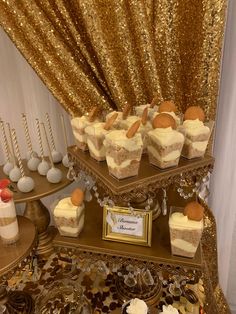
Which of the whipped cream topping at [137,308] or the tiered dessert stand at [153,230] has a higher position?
the tiered dessert stand at [153,230]

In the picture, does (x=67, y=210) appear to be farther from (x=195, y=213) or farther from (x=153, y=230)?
(x=195, y=213)

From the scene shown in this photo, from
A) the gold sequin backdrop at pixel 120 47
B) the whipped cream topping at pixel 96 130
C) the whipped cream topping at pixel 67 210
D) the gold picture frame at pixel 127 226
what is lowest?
the gold picture frame at pixel 127 226

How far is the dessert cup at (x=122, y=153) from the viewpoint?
2.73 feet

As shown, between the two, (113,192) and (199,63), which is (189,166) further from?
(199,63)

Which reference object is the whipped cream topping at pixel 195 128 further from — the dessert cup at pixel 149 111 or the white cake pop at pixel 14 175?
the white cake pop at pixel 14 175

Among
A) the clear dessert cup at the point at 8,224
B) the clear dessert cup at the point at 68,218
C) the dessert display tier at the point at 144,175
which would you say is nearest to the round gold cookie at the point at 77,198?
the clear dessert cup at the point at 68,218

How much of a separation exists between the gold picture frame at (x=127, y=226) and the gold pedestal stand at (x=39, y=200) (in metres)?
0.33

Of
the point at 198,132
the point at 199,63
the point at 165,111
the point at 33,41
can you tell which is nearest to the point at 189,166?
the point at 198,132

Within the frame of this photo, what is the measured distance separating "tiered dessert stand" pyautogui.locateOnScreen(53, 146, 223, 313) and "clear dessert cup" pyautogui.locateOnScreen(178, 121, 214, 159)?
2 centimetres

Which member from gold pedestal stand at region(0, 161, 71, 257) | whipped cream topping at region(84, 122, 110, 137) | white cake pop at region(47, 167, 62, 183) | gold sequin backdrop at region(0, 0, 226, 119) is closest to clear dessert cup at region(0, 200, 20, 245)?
gold pedestal stand at region(0, 161, 71, 257)

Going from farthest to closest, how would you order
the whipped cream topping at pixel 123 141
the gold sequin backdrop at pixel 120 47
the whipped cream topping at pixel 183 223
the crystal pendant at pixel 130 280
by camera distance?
the crystal pendant at pixel 130 280 → the gold sequin backdrop at pixel 120 47 → the whipped cream topping at pixel 183 223 → the whipped cream topping at pixel 123 141

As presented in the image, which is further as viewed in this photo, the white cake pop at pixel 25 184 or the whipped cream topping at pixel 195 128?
the white cake pop at pixel 25 184

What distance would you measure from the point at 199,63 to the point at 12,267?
1009 millimetres

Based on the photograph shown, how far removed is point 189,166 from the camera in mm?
913
